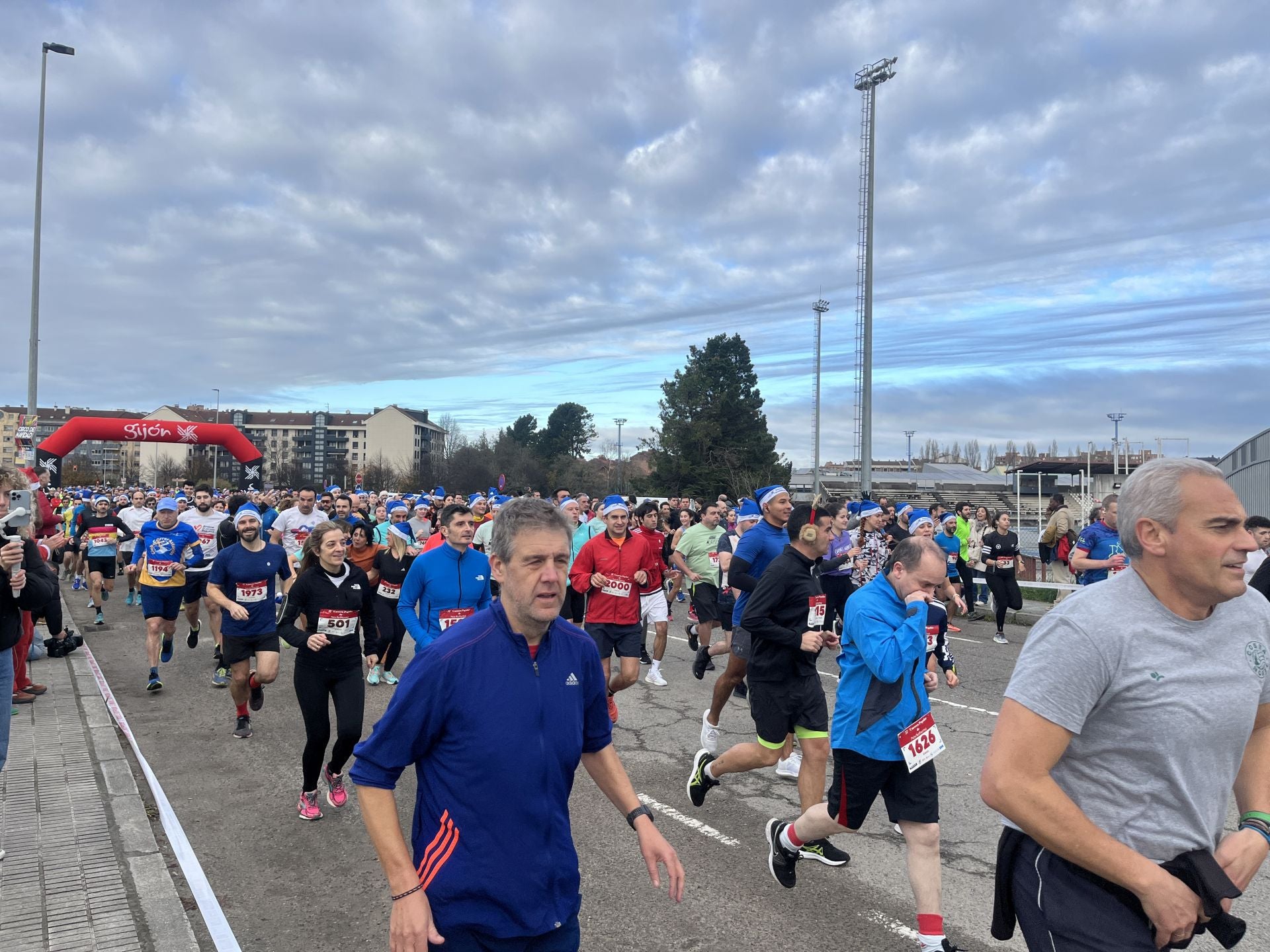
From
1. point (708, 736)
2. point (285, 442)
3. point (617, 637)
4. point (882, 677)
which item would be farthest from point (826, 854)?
point (285, 442)

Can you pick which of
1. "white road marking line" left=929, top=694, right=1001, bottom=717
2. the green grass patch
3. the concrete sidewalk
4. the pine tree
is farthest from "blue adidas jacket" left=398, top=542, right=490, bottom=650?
the pine tree

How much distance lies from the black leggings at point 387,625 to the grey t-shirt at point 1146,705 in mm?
7397

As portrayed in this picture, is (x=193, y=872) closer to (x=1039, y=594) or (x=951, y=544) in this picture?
(x=951, y=544)

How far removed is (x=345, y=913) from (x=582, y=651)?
8.63ft

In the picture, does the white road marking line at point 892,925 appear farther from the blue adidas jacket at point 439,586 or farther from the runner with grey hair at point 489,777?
the blue adidas jacket at point 439,586

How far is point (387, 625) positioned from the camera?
8953 mm

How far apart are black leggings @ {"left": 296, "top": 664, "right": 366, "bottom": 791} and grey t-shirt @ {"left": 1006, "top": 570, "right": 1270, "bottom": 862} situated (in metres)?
4.64

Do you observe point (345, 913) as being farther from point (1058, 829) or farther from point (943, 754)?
point (943, 754)

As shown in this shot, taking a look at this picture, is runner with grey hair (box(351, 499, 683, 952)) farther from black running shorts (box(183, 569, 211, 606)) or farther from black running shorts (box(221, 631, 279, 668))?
black running shorts (box(183, 569, 211, 606))

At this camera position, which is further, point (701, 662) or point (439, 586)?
point (701, 662)

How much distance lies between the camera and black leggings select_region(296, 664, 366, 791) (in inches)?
223

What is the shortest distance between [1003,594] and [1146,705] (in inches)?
468

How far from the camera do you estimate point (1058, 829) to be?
1.97m

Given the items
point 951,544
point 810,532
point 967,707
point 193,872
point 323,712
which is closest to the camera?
point 193,872
